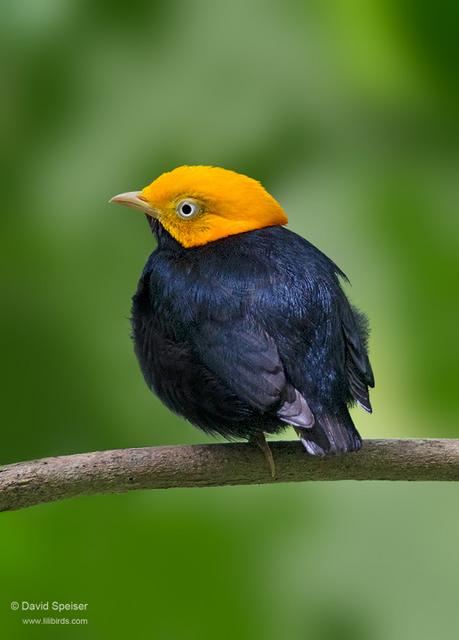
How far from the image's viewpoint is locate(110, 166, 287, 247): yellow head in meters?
3.21

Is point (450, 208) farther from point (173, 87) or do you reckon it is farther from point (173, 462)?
point (173, 462)

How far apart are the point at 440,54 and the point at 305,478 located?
2262 millimetres

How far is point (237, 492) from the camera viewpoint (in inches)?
150

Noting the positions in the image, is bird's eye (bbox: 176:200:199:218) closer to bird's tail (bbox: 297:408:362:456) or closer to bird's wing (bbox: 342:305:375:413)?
bird's wing (bbox: 342:305:375:413)

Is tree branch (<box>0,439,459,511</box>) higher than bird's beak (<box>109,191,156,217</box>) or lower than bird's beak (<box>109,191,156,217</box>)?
lower

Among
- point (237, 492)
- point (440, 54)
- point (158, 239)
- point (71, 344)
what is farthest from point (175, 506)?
point (440, 54)

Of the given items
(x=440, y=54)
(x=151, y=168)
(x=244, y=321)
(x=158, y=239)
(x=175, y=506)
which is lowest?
(x=175, y=506)

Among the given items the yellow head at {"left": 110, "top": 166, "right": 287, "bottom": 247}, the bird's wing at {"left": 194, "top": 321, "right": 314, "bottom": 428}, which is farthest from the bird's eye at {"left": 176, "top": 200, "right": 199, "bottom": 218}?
the bird's wing at {"left": 194, "top": 321, "right": 314, "bottom": 428}

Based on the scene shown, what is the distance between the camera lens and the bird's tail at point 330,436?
9.05 ft

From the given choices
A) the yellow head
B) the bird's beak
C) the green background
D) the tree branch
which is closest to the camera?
the tree branch

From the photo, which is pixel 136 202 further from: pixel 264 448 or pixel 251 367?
pixel 264 448

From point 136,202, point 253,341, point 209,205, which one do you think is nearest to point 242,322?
point 253,341

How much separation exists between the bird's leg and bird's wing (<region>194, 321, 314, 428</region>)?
197 millimetres

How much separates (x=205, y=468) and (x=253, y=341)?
373mm
